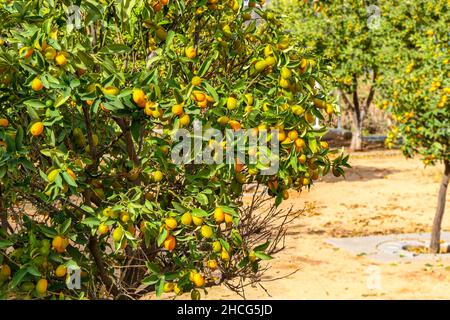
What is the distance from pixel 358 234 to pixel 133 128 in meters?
10.5

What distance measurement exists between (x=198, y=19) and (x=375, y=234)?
9.78m

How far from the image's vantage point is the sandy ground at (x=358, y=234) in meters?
9.15

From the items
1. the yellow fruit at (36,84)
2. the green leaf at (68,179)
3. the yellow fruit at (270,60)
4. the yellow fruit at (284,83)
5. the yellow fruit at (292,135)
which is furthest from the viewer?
the yellow fruit at (270,60)

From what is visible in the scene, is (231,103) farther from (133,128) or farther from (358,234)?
(358,234)

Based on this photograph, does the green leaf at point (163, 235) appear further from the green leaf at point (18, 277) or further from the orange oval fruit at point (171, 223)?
the green leaf at point (18, 277)

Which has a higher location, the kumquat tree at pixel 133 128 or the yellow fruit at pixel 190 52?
the yellow fruit at pixel 190 52

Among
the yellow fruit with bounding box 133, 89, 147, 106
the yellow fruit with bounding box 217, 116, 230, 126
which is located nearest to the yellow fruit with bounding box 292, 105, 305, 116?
the yellow fruit with bounding box 217, 116, 230, 126

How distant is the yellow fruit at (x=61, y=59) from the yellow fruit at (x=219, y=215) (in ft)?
3.74

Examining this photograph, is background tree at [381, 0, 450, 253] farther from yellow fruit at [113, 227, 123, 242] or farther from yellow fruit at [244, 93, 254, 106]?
yellow fruit at [113, 227, 123, 242]

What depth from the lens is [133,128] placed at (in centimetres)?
337

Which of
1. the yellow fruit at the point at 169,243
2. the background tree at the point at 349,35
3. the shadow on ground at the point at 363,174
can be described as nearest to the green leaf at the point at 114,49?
the yellow fruit at the point at 169,243

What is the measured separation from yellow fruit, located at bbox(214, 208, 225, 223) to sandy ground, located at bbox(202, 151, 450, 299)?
56.1 inches

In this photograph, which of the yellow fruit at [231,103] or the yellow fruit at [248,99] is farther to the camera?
the yellow fruit at [248,99]

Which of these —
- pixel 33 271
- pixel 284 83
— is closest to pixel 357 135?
pixel 284 83
